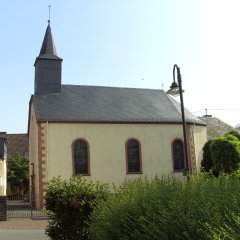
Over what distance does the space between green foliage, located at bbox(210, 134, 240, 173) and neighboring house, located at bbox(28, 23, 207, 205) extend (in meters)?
7.74

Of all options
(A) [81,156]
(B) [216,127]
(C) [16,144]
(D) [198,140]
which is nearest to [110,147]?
(A) [81,156]

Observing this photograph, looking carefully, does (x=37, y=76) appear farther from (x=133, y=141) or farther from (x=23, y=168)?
(x=23, y=168)

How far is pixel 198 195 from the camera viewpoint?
5.33 metres

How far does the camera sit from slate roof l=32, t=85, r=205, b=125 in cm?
2728

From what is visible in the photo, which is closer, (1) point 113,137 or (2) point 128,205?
(2) point 128,205

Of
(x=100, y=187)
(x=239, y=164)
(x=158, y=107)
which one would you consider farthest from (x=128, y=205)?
(x=158, y=107)

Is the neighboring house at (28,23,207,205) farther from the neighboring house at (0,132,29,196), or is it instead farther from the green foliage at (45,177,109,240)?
the neighboring house at (0,132,29,196)

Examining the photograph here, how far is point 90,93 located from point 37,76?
447cm

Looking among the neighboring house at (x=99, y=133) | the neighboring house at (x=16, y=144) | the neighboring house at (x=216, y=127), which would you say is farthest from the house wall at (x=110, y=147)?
the neighboring house at (x=16, y=144)

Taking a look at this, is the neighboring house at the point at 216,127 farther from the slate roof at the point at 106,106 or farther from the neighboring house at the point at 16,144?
the neighboring house at the point at 16,144

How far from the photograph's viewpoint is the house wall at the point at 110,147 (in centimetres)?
2612

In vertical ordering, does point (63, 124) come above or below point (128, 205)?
above

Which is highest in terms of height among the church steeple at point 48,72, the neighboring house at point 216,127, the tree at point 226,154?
the church steeple at point 48,72

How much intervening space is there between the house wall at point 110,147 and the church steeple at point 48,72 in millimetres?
4226
